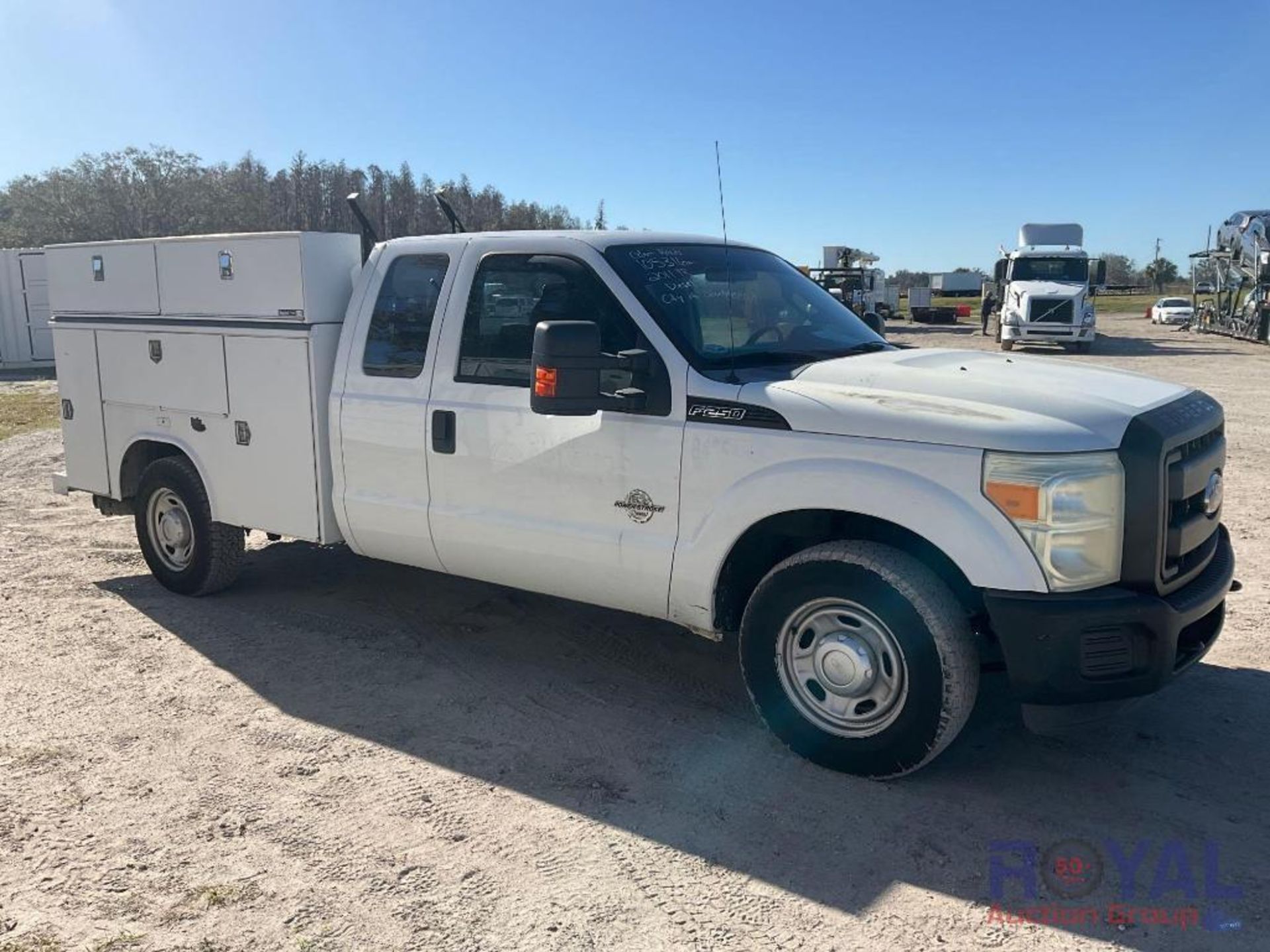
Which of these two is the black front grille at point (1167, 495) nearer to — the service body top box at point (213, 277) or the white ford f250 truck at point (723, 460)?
the white ford f250 truck at point (723, 460)

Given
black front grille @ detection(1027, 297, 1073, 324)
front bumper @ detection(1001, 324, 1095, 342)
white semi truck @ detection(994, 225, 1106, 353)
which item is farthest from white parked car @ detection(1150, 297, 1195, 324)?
black front grille @ detection(1027, 297, 1073, 324)

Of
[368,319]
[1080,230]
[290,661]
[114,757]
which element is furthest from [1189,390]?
[1080,230]

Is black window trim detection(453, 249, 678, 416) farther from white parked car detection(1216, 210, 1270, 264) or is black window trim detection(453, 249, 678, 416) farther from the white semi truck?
white parked car detection(1216, 210, 1270, 264)

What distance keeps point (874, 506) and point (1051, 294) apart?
1043 inches

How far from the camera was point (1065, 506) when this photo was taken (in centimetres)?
340

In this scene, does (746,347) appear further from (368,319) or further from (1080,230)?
(1080,230)

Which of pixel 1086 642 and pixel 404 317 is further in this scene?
pixel 404 317

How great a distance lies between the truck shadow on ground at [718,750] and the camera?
11.3ft

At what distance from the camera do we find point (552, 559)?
459cm

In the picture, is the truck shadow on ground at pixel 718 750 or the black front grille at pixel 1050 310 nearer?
the truck shadow on ground at pixel 718 750

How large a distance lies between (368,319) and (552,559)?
5.37ft

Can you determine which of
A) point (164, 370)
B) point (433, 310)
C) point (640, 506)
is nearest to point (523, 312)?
point (433, 310)

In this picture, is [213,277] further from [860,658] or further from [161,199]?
[161,199]

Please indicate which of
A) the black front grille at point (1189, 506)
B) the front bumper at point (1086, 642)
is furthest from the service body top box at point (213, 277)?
the black front grille at point (1189, 506)
